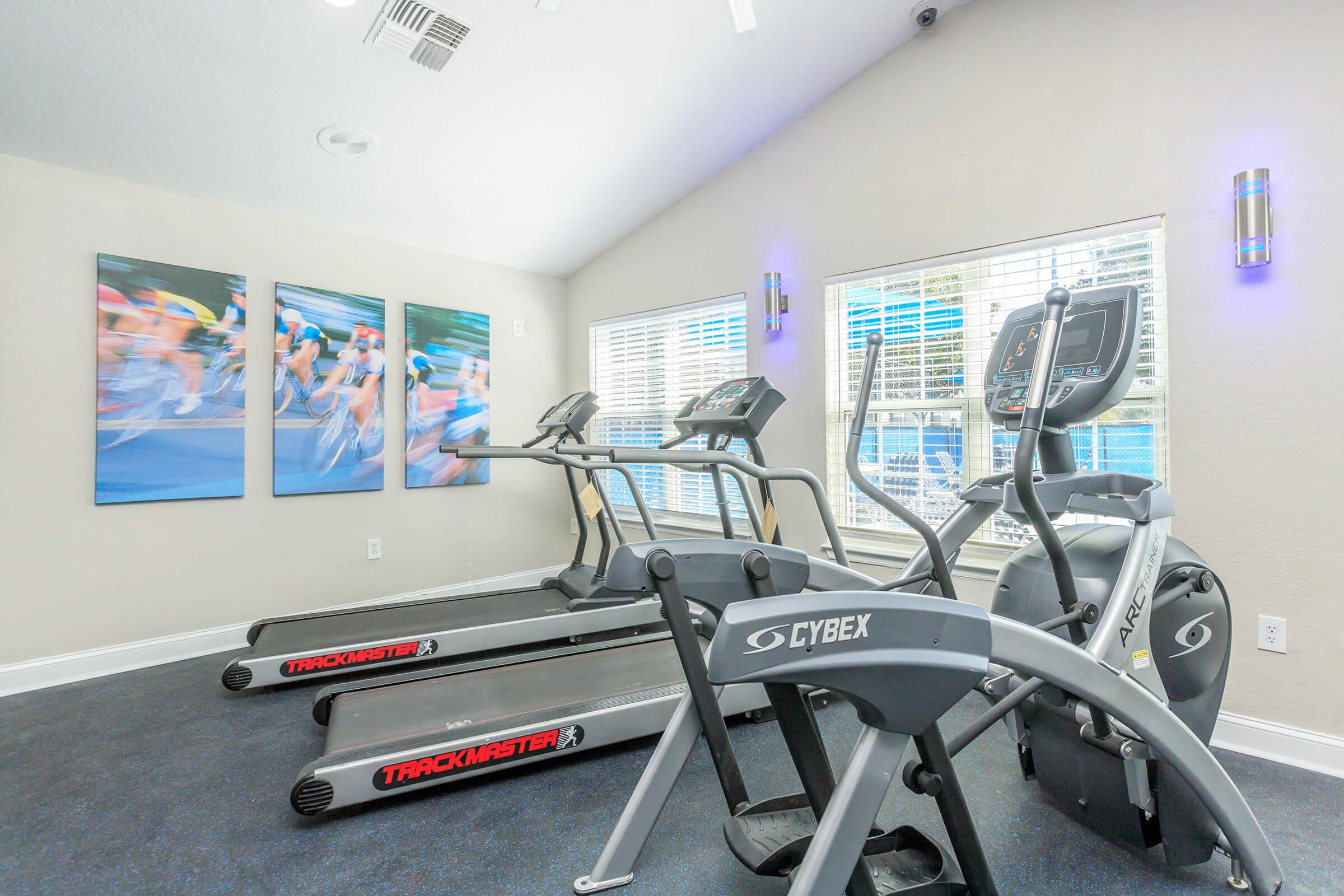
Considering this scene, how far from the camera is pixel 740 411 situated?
8.90 ft

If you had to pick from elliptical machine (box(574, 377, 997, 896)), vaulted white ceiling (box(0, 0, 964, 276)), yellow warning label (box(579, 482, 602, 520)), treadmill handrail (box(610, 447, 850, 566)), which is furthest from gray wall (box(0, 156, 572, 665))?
elliptical machine (box(574, 377, 997, 896))

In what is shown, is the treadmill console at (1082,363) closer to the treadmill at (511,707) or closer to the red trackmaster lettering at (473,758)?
the treadmill at (511,707)

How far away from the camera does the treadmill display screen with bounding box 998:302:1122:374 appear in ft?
5.40

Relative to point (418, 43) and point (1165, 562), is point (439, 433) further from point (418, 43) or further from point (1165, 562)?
point (1165, 562)

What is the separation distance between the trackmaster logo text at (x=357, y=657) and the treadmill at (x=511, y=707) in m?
0.33

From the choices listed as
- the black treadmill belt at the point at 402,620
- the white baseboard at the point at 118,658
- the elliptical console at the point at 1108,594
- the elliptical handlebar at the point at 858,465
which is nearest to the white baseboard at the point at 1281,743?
the elliptical console at the point at 1108,594

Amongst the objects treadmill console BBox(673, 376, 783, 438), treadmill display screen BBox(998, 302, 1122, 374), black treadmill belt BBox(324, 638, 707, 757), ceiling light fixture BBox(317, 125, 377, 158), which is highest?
ceiling light fixture BBox(317, 125, 377, 158)

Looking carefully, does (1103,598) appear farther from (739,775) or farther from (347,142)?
(347,142)

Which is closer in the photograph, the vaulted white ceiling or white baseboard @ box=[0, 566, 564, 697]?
the vaulted white ceiling

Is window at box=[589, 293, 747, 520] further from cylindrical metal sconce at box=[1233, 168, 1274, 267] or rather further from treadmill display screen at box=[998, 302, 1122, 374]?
cylindrical metal sconce at box=[1233, 168, 1274, 267]

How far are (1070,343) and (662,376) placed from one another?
2898 millimetres

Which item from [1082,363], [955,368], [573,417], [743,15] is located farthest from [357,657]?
[743,15]

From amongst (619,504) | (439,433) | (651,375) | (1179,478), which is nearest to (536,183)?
(651,375)

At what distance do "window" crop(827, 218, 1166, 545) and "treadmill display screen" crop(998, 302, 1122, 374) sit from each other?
3.05 ft
